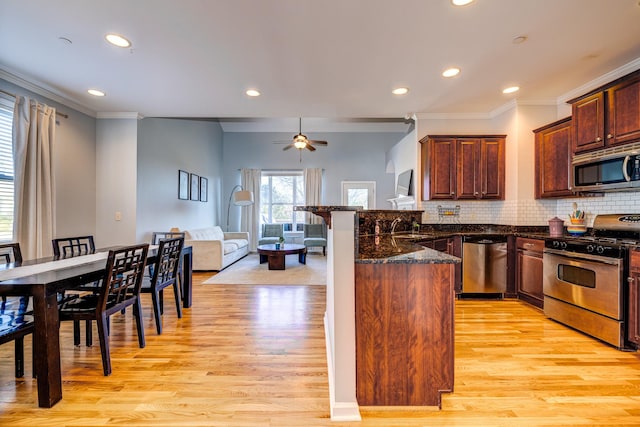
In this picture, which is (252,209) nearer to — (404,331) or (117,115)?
(117,115)

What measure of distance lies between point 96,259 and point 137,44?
6.35 feet

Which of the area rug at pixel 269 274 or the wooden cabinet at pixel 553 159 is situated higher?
the wooden cabinet at pixel 553 159

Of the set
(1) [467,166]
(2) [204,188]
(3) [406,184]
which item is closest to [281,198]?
(2) [204,188]

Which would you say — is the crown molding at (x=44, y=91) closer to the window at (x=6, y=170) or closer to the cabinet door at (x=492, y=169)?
the window at (x=6, y=170)

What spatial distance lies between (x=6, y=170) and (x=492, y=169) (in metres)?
5.95

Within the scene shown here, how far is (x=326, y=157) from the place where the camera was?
825 centimetres

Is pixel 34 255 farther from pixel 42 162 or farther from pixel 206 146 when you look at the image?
pixel 206 146

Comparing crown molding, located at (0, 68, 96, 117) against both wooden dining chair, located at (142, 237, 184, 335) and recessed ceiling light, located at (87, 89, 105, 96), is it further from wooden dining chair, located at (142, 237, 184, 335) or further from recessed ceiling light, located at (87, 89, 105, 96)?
wooden dining chair, located at (142, 237, 184, 335)

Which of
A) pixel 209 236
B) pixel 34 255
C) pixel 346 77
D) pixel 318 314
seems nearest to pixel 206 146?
pixel 209 236

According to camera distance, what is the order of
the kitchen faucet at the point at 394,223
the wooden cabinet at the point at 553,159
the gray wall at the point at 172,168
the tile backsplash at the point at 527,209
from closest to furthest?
the tile backsplash at the point at 527,209, the wooden cabinet at the point at 553,159, the kitchen faucet at the point at 394,223, the gray wall at the point at 172,168

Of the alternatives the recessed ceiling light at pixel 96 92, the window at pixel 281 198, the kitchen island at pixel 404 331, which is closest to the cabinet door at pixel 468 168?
the kitchen island at pixel 404 331

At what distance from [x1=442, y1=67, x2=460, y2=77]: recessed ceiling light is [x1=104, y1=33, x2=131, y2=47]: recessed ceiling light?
306 centimetres

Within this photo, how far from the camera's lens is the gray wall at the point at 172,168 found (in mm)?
4711

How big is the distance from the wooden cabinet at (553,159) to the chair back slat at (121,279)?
451cm
